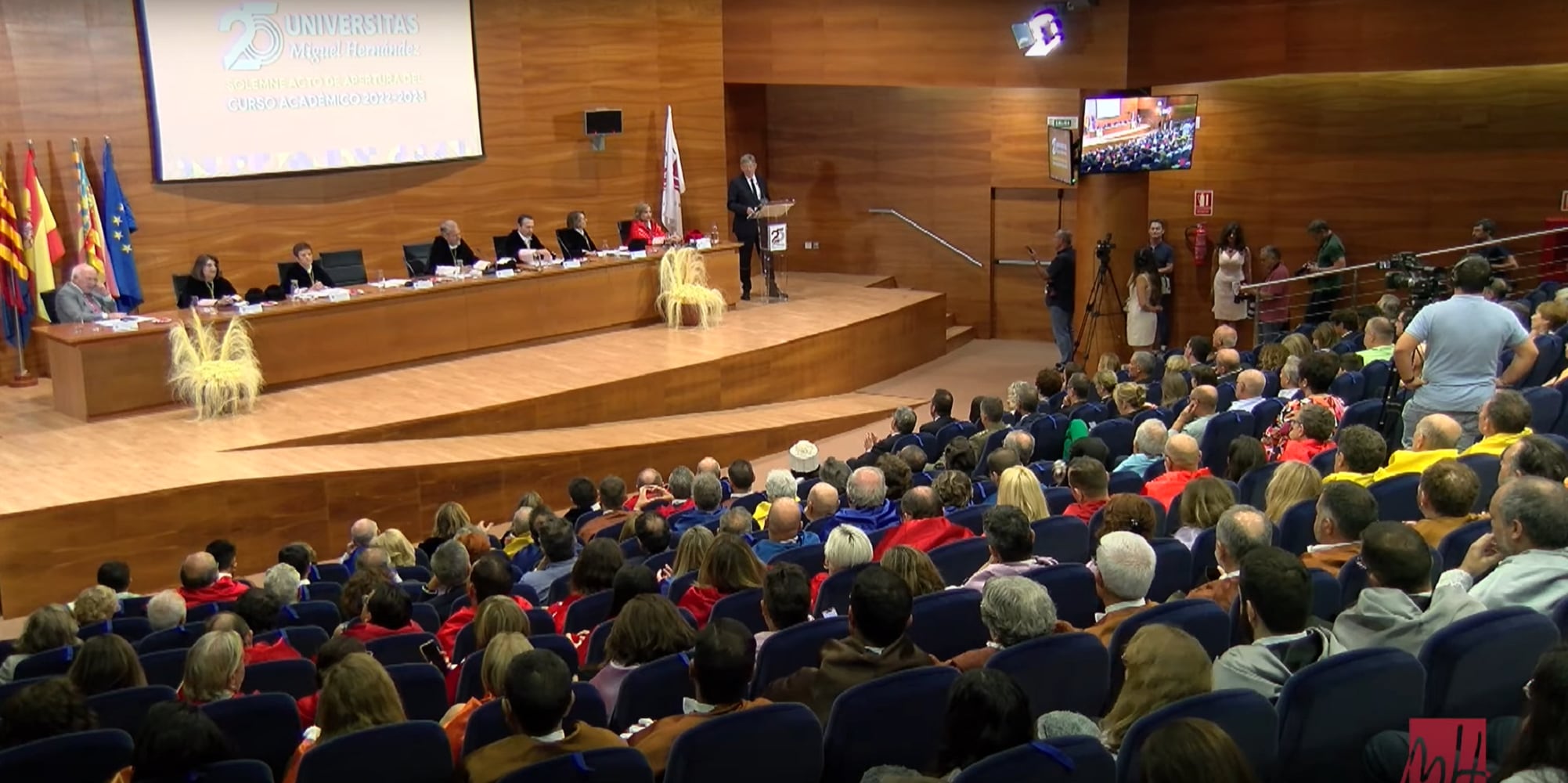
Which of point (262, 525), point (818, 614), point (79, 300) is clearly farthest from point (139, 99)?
point (818, 614)

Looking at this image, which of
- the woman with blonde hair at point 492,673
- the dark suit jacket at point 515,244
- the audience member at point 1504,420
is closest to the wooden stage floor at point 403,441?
the dark suit jacket at point 515,244

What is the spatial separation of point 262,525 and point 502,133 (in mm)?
6481

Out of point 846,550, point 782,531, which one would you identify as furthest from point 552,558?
point 846,550

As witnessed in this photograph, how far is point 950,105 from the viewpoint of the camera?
15945mm

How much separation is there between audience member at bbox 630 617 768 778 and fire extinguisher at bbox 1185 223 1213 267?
38.9 ft

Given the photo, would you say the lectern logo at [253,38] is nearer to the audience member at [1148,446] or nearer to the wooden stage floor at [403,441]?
the wooden stage floor at [403,441]

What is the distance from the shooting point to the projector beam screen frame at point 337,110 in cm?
→ 1173

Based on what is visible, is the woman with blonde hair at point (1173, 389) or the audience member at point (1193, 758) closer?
the audience member at point (1193, 758)

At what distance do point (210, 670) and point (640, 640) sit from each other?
1.26m

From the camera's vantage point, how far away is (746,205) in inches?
568

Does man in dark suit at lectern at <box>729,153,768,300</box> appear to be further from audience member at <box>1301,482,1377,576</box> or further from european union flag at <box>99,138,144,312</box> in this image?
audience member at <box>1301,482,1377,576</box>

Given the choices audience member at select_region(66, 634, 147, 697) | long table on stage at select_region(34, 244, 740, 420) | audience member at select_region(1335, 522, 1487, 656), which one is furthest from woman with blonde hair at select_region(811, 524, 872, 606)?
long table on stage at select_region(34, 244, 740, 420)

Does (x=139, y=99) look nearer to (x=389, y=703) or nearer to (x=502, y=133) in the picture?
(x=502, y=133)

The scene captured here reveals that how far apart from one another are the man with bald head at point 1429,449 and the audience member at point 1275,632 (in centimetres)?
202
